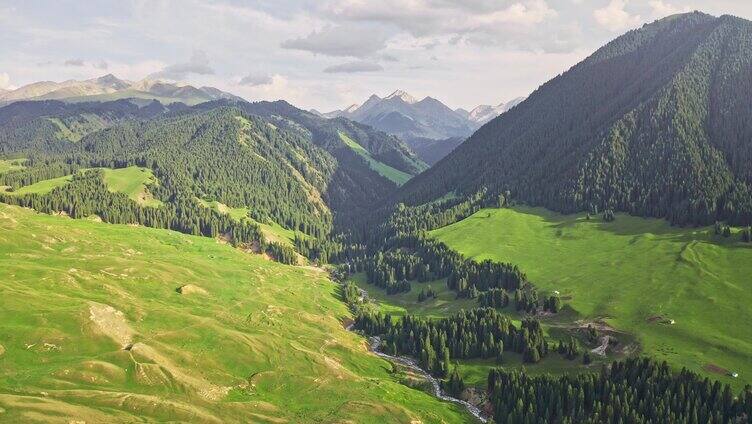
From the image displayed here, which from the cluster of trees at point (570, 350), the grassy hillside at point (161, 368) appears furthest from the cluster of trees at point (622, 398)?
the grassy hillside at point (161, 368)

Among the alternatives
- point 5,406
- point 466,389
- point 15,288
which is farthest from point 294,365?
point 15,288

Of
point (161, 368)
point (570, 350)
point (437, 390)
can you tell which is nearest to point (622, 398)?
point (570, 350)

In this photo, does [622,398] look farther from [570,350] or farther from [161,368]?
[161,368]

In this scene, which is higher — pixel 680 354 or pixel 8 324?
pixel 8 324

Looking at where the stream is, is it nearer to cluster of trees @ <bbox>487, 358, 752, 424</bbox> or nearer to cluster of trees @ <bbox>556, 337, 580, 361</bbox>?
cluster of trees @ <bbox>487, 358, 752, 424</bbox>

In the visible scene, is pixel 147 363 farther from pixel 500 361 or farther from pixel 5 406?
pixel 500 361

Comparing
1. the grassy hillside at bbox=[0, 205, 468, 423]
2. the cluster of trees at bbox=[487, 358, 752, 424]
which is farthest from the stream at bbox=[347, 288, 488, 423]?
the grassy hillside at bbox=[0, 205, 468, 423]

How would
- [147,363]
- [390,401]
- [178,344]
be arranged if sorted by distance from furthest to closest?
[178,344], [390,401], [147,363]

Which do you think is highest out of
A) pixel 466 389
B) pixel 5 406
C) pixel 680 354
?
pixel 5 406
